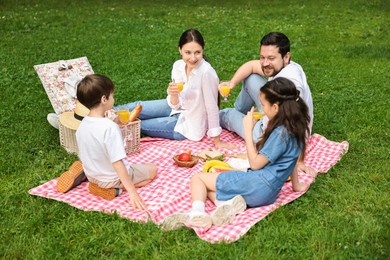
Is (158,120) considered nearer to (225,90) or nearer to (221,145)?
(221,145)

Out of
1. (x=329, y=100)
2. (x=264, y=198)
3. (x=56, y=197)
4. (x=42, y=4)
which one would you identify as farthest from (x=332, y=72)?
(x=42, y=4)

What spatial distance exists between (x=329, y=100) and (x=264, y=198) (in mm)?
3261

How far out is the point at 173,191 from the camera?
492 cm

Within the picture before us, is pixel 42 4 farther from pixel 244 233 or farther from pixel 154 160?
pixel 244 233

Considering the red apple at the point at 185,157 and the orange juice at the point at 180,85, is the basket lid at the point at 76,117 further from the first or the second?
the red apple at the point at 185,157

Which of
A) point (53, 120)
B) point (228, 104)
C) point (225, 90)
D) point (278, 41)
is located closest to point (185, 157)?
point (225, 90)

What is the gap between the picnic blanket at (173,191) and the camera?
426 centimetres

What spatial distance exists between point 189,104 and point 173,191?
4.49ft

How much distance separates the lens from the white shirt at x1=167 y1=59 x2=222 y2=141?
19.1 ft

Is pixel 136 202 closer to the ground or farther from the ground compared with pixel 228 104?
farther from the ground

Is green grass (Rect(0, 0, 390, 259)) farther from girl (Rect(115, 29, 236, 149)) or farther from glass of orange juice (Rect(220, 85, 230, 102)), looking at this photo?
glass of orange juice (Rect(220, 85, 230, 102))

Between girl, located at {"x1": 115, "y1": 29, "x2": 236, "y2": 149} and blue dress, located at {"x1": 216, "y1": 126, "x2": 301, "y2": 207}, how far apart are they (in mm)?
1492

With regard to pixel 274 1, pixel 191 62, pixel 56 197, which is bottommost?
pixel 274 1

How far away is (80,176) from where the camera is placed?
494 cm
